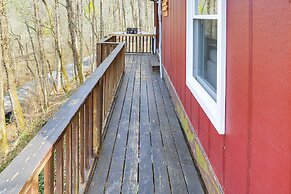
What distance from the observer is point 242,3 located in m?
1.90

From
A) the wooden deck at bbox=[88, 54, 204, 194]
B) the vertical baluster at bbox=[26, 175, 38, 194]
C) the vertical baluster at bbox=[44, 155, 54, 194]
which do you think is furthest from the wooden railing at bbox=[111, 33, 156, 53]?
the vertical baluster at bbox=[26, 175, 38, 194]

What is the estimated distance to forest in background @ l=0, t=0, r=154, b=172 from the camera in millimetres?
14367

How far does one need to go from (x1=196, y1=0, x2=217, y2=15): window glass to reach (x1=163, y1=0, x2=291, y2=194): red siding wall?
0.61 meters

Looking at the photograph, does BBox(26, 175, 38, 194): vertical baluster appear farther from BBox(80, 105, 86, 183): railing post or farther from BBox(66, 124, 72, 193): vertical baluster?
BBox(80, 105, 86, 183): railing post

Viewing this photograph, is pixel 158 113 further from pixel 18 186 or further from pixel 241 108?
pixel 18 186

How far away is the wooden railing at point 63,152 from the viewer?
1.37 meters

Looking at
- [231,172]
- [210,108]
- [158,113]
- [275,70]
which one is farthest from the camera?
[158,113]

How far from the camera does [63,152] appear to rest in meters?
2.23

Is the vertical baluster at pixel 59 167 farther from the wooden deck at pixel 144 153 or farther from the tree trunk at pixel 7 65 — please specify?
the tree trunk at pixel 7 65

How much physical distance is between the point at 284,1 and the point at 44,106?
59.5ft

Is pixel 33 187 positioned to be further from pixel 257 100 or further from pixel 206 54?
pixel 206 54

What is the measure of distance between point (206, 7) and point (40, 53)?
1877 cm

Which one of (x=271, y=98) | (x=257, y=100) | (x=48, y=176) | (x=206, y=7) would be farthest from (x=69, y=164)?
(x=206, y=7)

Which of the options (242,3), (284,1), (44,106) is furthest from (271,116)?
(44,106)
